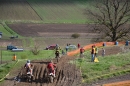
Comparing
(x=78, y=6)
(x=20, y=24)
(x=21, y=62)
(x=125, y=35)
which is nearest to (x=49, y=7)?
(x=78, y=6)

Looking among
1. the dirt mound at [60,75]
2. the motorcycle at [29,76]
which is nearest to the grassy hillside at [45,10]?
the dirt mound at [60,75]

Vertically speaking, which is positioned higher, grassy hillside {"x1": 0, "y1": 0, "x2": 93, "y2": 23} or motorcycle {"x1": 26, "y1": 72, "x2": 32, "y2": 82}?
grassy hillside {"x1": 0, "y1": 0, "x2": 93, "y2": 23}

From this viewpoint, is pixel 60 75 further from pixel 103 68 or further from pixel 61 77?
pixel 103 68

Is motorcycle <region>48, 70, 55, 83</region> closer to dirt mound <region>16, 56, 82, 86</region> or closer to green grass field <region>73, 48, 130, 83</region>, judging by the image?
dirt mound <region>16, 56, 82, 86</region>

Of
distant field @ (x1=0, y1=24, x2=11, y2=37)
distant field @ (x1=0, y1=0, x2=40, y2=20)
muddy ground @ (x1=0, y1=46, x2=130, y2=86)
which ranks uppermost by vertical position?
distant field @ (x1=0, y1=0, x2=40, y2=20)

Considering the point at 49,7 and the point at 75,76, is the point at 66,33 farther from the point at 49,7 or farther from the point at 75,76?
the point at 75,76

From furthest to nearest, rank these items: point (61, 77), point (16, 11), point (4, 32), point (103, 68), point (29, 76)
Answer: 1. point (16, 11)
2. point (4, 32)
3. point (103, 68)
4. point (61, 77)
5. point (29, 76)

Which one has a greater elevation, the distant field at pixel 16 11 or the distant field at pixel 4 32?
the distant field at pixel 16 11

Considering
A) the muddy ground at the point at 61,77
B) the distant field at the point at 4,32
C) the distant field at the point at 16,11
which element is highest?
the distant field at the point at 16,11

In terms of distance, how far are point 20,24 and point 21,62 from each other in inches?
2282

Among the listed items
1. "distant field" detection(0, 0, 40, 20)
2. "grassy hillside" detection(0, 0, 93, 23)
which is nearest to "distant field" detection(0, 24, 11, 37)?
"distant field" detection(0, 0, 40, 20)

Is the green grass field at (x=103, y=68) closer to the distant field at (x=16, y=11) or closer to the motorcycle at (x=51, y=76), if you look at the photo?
the motorcycle at (x=51, y=76)

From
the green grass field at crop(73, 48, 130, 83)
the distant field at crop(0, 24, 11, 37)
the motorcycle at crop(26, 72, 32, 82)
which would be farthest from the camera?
the distant field at crop(0, 24, 11, 37)

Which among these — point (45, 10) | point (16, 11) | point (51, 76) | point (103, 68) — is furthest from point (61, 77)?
point (45, 10)
